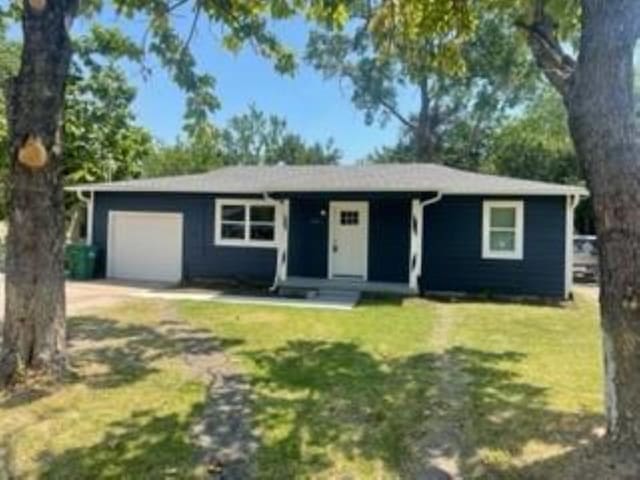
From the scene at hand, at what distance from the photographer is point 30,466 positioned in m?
4.80

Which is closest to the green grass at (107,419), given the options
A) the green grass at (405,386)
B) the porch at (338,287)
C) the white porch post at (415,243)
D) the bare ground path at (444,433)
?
the green grass at (405,386)

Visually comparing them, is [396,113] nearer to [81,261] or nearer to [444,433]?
[81,261]

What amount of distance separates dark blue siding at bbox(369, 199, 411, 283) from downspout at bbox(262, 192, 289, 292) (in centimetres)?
217

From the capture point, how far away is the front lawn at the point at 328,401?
5.00 meters

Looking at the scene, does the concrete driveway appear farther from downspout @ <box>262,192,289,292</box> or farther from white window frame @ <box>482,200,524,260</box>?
white window frame @ <box>482,200,524,260</box>

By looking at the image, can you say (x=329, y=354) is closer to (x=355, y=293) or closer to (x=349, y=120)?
(x=355, y=293)

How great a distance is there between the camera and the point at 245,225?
57.4 ft

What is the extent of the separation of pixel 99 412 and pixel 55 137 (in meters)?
2.86

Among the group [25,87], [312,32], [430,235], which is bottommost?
[430,235]

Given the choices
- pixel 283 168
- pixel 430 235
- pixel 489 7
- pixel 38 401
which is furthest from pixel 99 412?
pixel 283 168

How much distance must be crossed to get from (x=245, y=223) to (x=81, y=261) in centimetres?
473

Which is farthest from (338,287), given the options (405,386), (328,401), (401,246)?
A: (328,401)

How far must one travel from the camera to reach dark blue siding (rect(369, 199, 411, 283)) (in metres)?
16.5

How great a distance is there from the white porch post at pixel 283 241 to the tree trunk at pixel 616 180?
38.8ft
